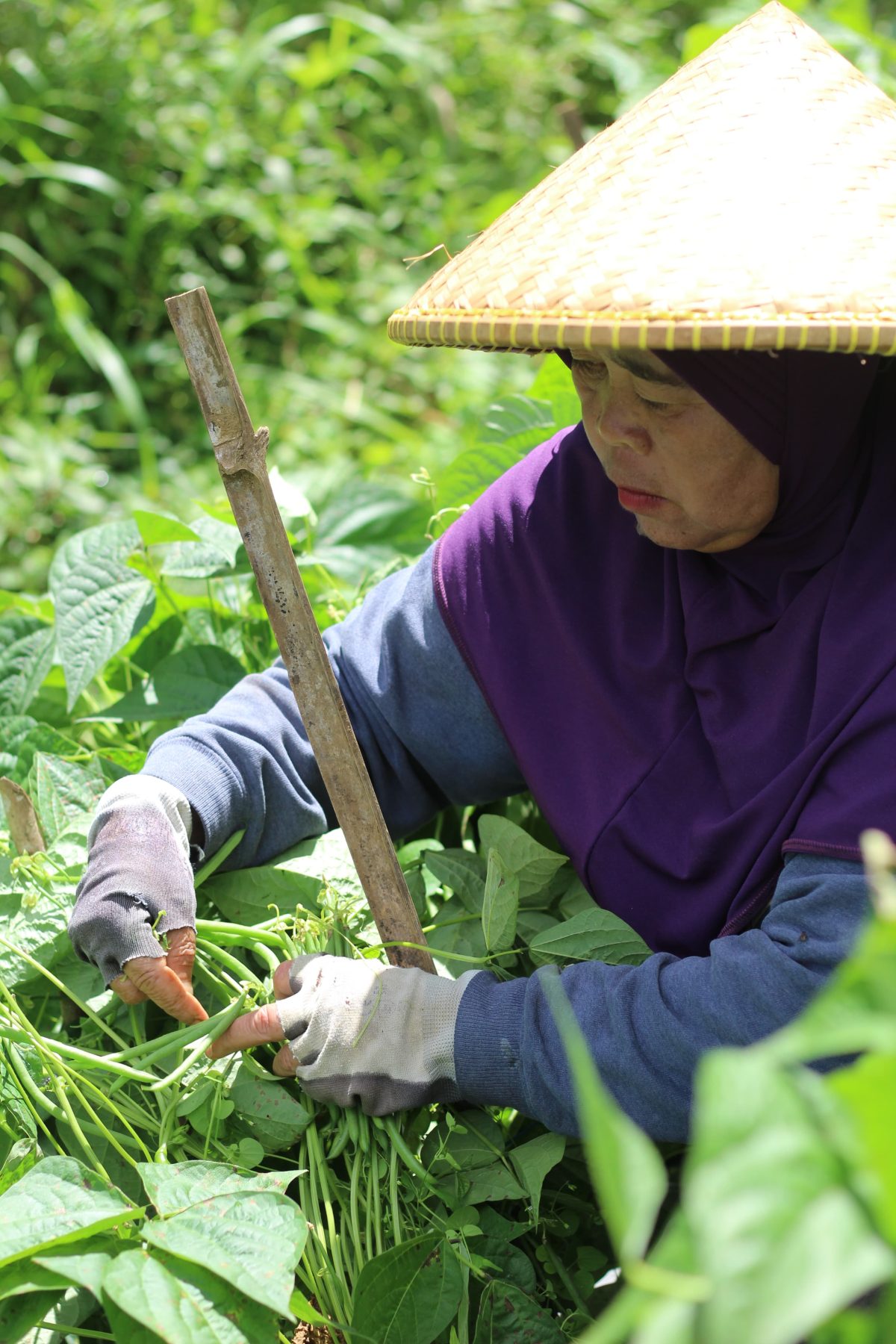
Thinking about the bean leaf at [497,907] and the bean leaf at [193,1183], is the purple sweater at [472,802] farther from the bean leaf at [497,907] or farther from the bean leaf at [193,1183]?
the bean leaf at [193,1183]

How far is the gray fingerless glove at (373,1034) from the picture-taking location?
3.43 feet

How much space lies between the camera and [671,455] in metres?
1.03

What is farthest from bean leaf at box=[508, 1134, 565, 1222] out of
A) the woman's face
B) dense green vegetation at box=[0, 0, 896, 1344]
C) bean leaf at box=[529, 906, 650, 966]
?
the woman's face

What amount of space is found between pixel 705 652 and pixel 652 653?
0.19ft

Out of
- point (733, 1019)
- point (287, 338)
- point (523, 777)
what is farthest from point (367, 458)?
Answer: point (733, 1019)

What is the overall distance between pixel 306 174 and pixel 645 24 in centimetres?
141

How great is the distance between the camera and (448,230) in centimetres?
362

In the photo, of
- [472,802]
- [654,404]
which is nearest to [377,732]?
[472,802]

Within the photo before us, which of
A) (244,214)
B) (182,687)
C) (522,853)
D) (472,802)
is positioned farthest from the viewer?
(244,214)

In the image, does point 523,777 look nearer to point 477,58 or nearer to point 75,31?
point 75,31

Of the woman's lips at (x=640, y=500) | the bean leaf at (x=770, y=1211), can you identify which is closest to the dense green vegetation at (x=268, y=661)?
the bean leaf at (x=770, y=1211)

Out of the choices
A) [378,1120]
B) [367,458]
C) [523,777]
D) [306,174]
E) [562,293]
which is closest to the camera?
[562,293]

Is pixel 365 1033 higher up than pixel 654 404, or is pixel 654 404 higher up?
pixel 654 404

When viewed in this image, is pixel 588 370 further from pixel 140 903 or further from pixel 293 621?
pixel 140 903
